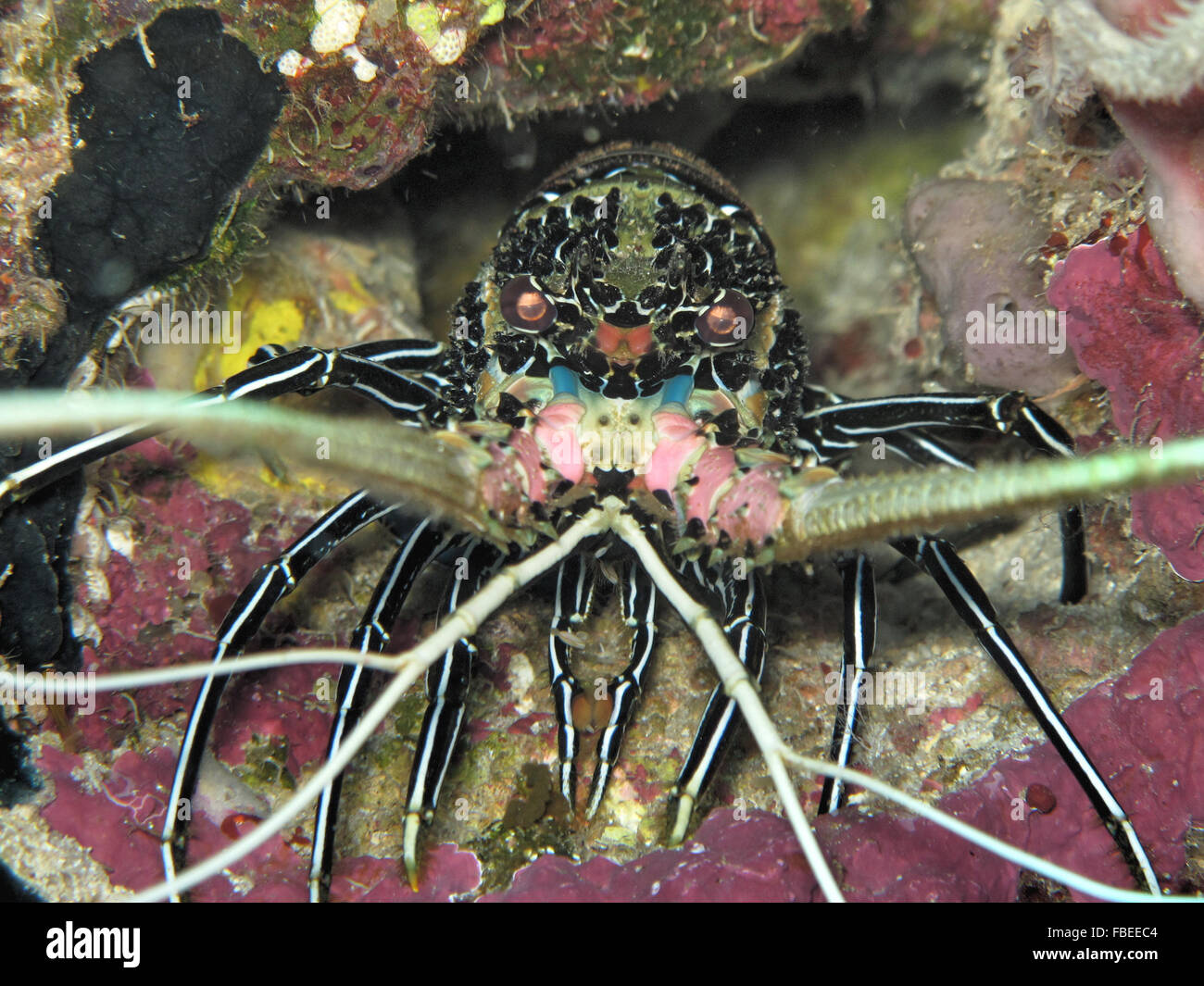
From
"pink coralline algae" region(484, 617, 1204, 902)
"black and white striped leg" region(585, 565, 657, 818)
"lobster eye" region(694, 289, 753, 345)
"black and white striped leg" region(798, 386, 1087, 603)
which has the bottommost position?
"pink coralline algae" region(484, 617, 1204, 902)

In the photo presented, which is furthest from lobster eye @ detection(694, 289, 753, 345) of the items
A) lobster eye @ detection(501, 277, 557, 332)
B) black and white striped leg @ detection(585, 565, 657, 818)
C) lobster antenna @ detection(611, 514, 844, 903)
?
black and white striped leg @ detection(585, 565, 657, 818)

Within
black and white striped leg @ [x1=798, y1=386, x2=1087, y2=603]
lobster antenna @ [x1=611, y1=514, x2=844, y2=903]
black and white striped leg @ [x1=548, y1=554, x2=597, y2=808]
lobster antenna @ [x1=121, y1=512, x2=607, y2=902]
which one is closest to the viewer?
lobster antenna @ [x1=121, y1=512, x2=607, y2=902]

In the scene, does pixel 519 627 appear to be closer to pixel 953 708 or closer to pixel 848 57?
pixel 953 708

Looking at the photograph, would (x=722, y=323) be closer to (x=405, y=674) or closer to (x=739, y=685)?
(x=739, y=685)

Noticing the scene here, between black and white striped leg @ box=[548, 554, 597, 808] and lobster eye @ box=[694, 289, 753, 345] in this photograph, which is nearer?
lobster eye @ box=[694, 289, 753, 345]

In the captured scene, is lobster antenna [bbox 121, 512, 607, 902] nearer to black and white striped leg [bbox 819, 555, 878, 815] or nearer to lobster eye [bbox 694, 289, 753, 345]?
lobster eye [bbox 694, 289, 753, 345]
